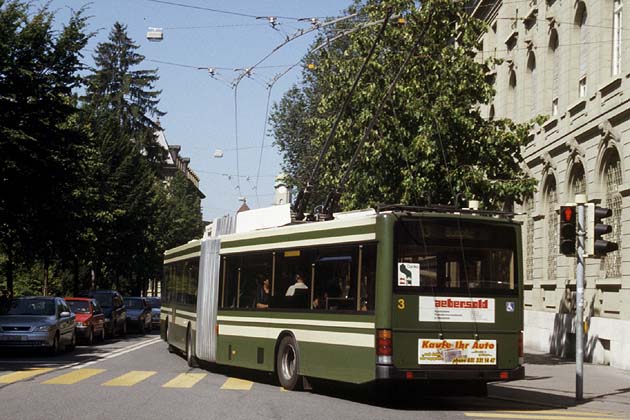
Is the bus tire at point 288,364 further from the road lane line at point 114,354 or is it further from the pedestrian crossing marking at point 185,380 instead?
the road lane line at point 114,354

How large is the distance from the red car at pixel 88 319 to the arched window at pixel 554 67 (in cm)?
1489

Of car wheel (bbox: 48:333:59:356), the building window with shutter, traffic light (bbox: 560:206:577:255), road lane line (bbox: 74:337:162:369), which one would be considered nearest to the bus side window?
traffic light (bbox: 560:206:577:255)

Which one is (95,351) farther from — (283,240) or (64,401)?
(64,401)

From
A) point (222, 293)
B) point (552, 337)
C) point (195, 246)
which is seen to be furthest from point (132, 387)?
point (552, 337)

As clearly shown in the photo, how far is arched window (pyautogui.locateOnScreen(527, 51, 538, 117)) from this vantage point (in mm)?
34756

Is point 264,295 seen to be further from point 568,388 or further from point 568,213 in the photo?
point 568,388

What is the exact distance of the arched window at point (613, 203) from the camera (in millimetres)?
24906

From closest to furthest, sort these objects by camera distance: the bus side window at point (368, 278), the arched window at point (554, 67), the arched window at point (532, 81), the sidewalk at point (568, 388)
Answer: the bus side window at point (368, 278)
the sidewalk at point (568, 388)
the arched window at point (554, 67)
the arched window at point (532, 81)

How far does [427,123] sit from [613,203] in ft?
15.4

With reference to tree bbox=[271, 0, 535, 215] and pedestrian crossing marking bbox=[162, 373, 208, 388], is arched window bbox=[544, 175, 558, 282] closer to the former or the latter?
tree bbox=[271, 0, 535, 215]

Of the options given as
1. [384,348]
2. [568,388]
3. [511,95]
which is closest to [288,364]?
[384,348]

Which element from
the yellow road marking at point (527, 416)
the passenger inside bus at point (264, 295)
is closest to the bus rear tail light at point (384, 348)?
the yellow road marking at point (527, 416)

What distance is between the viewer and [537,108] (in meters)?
33.7

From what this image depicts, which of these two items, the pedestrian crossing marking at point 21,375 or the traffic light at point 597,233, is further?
the pedestrian crossing marking at point 21,375
